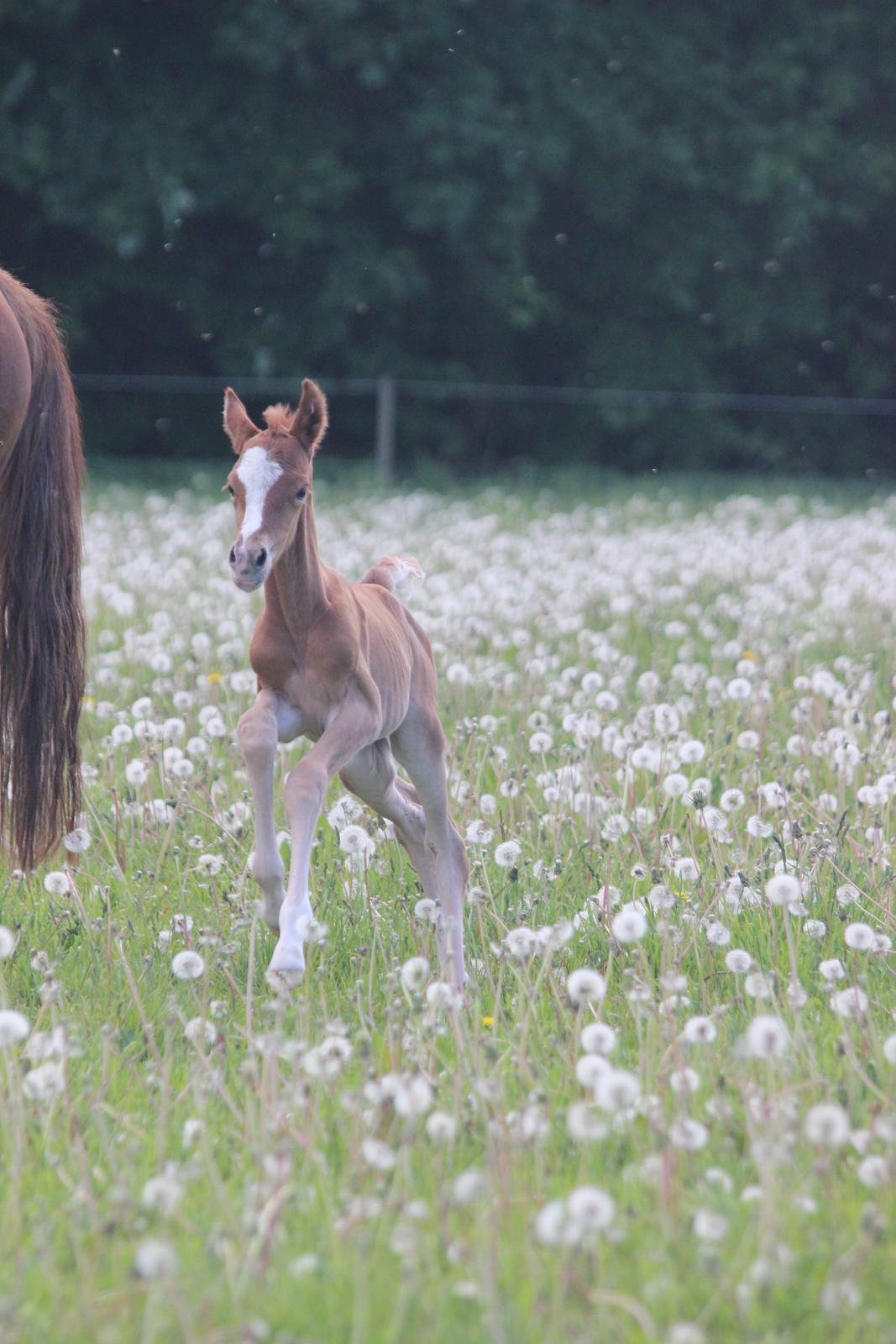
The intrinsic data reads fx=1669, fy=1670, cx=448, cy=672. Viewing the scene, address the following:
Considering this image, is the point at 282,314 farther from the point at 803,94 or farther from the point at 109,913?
the point at 109,913

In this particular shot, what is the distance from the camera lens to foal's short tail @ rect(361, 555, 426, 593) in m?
5.02

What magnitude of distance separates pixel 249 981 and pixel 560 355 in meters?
25.3

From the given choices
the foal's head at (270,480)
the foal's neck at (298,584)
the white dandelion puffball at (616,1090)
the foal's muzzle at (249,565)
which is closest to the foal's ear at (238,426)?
the foal's head at (270,480)

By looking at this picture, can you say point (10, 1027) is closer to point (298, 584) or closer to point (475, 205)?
point (298, 584)

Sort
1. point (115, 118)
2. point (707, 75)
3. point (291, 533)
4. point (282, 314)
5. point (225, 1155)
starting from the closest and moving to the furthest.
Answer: point (225, 1155)
point (291, 533)
point (115, 118)
point (282, 314)
point (707, 75)

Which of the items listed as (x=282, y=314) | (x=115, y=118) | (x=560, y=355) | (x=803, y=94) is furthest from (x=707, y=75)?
(x=115, y=118)

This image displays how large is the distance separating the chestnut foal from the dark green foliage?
18930 mm

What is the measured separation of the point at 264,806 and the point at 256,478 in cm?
78

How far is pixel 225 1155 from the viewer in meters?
3.19

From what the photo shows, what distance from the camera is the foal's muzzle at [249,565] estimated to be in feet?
12.2

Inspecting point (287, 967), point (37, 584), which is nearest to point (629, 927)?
point (287, 967)

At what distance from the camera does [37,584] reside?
5.07 metres

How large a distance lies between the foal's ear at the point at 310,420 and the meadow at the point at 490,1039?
3.60 feet

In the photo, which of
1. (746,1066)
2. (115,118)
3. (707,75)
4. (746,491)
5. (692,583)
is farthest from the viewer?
(707,75)
